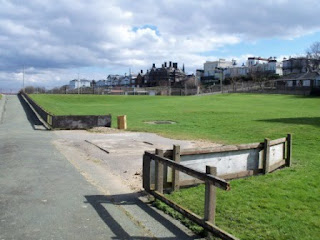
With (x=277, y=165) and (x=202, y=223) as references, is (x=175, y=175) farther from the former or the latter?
(x=277, y=165)

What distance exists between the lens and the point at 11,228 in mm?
5344

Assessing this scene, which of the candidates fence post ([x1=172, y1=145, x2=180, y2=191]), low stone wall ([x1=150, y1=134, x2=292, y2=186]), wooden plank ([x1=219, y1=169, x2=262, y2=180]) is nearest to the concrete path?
fence post ([x1=172, y1=145, x2=180, y2=191])

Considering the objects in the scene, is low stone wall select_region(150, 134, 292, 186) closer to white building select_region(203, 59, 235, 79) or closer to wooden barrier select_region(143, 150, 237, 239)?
wooden barrier select_region(143, 150, 237, 239)

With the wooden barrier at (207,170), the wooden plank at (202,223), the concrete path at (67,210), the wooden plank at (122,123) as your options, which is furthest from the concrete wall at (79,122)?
the wooden plank at (202,223)

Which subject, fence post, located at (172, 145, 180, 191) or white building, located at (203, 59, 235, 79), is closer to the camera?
fence post, located at (172, 145, 180, 191)

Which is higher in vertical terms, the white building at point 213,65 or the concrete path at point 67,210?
the white building at point 213,65

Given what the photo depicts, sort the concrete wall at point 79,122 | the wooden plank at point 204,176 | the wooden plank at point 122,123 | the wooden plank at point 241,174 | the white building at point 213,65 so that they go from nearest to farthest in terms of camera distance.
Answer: the wooden plank at point 204,176 → the wooden plank at point 241,174 → the wooden plank at point 122,123 → the concrete wall at point 79,122 → the white building at point 213,65

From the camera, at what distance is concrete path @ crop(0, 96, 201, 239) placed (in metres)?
5.27

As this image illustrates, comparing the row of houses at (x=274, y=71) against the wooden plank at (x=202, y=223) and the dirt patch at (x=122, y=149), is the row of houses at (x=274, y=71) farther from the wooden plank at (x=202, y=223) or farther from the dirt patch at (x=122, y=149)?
the wooden plank at (x=202, y=223)

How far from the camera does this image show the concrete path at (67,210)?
208 inches

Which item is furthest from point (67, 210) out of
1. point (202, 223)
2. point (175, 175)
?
point (202, 223)

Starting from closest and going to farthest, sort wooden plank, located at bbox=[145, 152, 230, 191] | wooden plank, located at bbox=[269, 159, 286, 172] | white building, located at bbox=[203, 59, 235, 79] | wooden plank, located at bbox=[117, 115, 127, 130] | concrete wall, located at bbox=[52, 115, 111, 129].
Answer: wooden plank, located at bbox=[145, 152, 230, 191], wooden plank, located at bbox=[269, 159, 286, 172], wooden plank, located at bbox=[117, 115, 127, 130], concrete wall, located at bbox=[52, 115, 111, 129], white building, located at bbox=[203, 59, 235, 79]

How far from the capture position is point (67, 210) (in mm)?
6211

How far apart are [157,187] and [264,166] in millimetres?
3271
